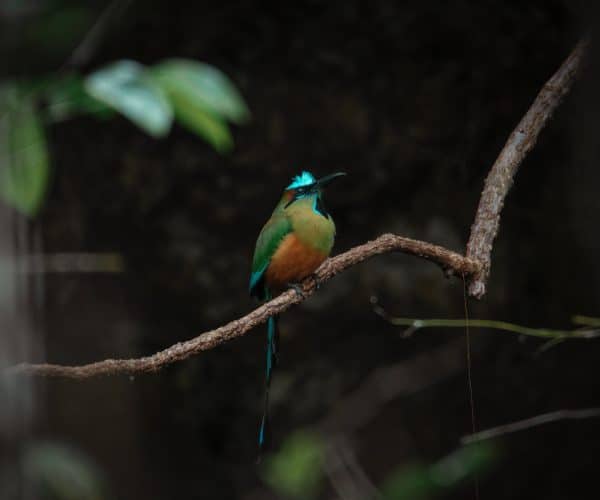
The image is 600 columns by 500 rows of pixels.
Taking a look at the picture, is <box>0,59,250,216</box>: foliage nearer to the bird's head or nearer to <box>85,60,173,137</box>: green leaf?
<box>85,60,173,137</box>: green leaf

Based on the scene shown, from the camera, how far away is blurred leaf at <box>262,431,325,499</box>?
2316 millimetres

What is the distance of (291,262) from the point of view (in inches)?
56.8

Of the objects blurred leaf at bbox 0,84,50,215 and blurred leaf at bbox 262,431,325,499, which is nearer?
blurred leaf at bbox 0,84,50,215

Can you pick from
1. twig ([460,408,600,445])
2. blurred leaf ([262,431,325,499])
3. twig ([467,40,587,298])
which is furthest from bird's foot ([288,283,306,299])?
blurred leaf ([262,431,325,499])

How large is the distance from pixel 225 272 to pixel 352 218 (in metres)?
0.43

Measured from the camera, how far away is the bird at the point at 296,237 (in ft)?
4.59

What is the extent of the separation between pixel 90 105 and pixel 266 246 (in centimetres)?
53

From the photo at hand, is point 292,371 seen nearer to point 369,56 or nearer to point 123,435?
point 123,435

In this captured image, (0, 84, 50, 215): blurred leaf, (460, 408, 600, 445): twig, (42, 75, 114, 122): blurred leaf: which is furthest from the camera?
(460, 408, 600, 445): twig

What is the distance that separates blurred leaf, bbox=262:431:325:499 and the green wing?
95cm

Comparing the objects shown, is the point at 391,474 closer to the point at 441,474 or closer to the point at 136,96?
the point at 441,474

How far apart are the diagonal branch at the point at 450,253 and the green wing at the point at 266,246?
0.09 m

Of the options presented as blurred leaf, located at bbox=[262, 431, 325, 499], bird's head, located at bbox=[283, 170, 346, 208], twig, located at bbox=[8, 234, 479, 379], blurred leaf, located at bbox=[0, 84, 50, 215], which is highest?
blurred leaf, located at bbox=[0, 84, 50, 215]

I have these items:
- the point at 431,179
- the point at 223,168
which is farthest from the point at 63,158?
the point at 431,179
